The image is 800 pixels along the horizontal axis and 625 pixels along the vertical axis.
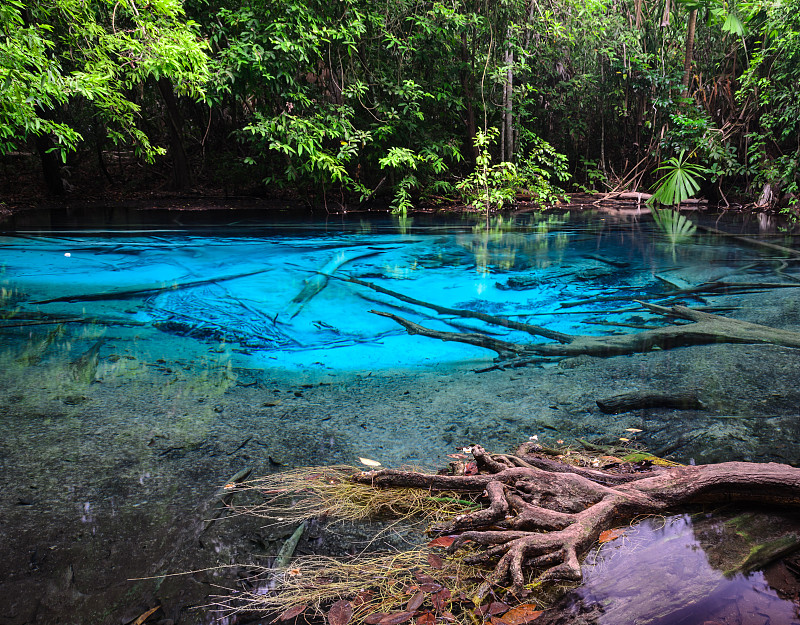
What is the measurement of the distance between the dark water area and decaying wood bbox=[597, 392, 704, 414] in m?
0.04

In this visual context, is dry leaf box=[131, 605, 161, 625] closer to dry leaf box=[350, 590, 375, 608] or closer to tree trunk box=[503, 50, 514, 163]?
dry leaf box=[350, 590, 375, 608]

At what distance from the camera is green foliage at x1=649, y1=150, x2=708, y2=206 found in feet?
31.6

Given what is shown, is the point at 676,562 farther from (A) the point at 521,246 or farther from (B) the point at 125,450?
(A) the point at 521,246

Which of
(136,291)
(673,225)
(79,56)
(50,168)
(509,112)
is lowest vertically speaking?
(136,291)

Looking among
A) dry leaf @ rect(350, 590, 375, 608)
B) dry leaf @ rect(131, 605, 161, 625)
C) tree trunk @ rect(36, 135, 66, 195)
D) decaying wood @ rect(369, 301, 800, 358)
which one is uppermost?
tree trunk @ rect(36, 135, 66, 195)

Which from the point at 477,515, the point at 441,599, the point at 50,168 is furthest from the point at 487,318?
the point at 50,168

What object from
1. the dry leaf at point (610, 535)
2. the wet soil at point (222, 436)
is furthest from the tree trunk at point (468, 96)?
the dry leaf at point (610, 535)

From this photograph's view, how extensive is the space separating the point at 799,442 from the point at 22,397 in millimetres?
3065

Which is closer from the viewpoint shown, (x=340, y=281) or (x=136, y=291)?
(x=136, y=291)

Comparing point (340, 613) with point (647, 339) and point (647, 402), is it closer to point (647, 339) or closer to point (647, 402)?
point (647, 402)

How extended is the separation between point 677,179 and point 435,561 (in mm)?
9915

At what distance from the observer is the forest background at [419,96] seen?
7.92 meters

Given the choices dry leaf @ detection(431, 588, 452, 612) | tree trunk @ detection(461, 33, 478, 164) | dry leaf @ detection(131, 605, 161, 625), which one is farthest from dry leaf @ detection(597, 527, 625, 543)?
tree trunk @ detection(461, 33, 478, 164)

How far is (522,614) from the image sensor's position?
1.19 meters
